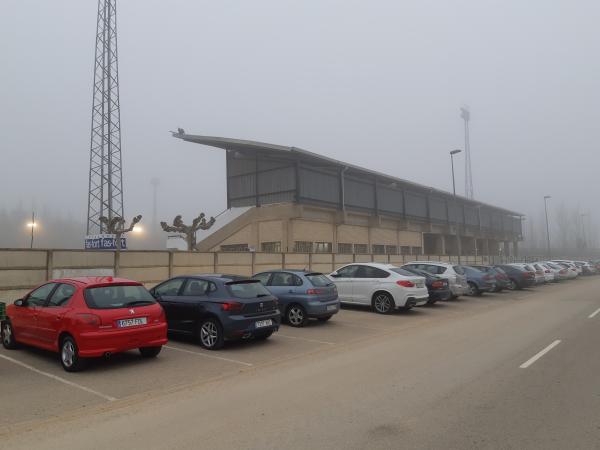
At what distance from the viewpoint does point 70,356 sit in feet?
23.9

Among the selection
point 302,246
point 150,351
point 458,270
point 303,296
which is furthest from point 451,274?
point 302,246

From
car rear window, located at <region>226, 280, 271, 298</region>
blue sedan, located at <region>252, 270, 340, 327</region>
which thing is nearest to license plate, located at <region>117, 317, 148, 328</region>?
car rear window, located at <region>226, 280, 271, 298</region>

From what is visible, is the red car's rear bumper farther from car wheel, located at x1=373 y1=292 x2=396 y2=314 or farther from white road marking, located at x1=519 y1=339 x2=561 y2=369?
car wheel, located at x1=373 y1=292 x2=396 y2=314

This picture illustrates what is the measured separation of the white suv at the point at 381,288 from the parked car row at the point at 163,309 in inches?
1.4

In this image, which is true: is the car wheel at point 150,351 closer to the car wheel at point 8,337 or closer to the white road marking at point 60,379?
the white road marking at point 60,379

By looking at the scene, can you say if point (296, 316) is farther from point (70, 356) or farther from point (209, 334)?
point (70, 356)

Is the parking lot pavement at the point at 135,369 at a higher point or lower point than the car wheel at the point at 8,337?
lower

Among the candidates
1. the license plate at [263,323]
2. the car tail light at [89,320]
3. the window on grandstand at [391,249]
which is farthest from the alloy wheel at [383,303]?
the window on grandstand at [391,249]

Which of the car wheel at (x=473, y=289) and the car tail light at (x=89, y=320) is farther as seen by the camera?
the car wheel at (x=473, y=289)

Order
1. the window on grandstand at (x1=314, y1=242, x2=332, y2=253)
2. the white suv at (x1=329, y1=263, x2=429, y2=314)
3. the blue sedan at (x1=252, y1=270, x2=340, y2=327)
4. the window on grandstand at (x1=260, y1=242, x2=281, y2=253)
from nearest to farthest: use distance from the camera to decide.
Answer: the blue sedan at (x1=252, y1=270, x2=340, y2=327) < the white suv at (x1=329, y1=263, x2=429, y2=314) < the window on grandstand at (x1=260, y1=242, x2=281, y2=253) < the window on grandstand at (x1=314, y1=242, x2=332, y2=253)

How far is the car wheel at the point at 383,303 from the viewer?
14875mm

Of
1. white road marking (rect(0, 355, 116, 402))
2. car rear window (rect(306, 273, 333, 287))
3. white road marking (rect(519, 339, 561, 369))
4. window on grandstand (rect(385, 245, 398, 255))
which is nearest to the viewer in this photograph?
white road marking (rect(0, 355, 116, 402))

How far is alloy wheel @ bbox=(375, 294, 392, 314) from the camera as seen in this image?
1494 centimetres

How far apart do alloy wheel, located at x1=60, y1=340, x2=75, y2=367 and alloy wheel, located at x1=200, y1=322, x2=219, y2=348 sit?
256 centimetres
